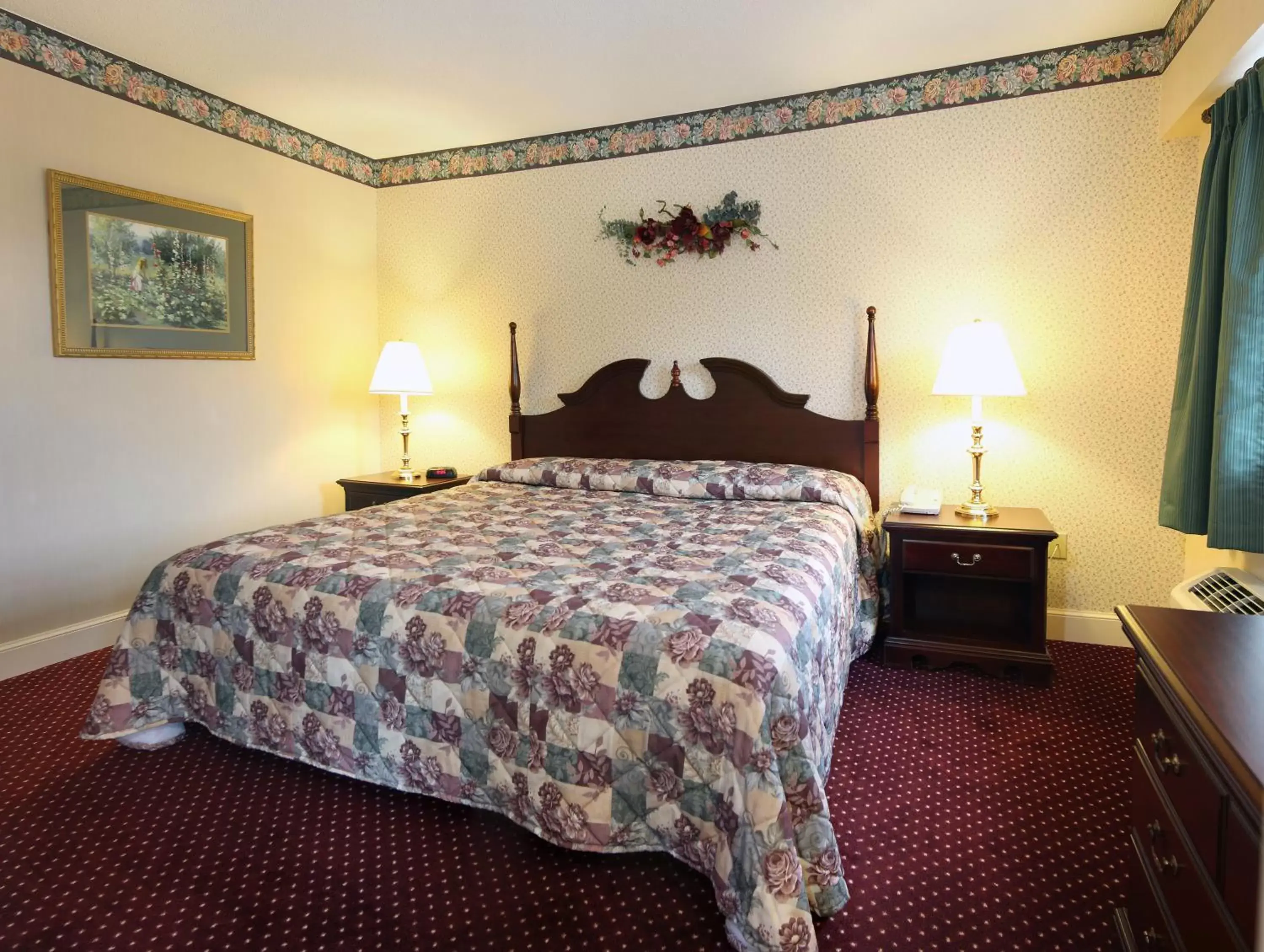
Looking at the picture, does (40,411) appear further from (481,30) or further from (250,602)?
(481,30)

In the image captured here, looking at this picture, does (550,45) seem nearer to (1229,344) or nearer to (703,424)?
(703,424)

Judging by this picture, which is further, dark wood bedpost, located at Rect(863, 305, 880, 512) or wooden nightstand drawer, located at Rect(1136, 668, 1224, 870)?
dark wood bedpost, located at Rect(863, 305, 880, 512)

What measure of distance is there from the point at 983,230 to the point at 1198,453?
1.29m

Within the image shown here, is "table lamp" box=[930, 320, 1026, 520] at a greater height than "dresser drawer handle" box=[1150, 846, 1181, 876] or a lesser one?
greater

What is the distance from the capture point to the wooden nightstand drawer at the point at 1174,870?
98 cm

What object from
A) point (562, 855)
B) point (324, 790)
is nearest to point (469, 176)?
point (324, 790)

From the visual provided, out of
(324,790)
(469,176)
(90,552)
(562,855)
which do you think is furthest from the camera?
(469,176)

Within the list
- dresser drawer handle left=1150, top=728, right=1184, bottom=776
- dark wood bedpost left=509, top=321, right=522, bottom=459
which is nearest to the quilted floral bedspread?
dresser drawer handle left=1150, top=728, right=1184, bottom=776

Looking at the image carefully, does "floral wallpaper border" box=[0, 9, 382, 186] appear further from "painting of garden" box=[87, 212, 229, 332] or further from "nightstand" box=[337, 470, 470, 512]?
"nightstand" box=[337, 470, 470, 512]

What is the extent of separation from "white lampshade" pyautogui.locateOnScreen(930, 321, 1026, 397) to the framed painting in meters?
3.24

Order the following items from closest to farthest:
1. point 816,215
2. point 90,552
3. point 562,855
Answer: point 562,855, point 90,552, point 816,215

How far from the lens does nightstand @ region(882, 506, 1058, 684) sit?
283 centimetres

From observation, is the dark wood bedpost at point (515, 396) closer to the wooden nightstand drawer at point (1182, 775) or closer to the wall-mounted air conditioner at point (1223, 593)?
the wall-mounted air conditioner at point (1223, 593)

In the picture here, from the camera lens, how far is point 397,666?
1911 mm
